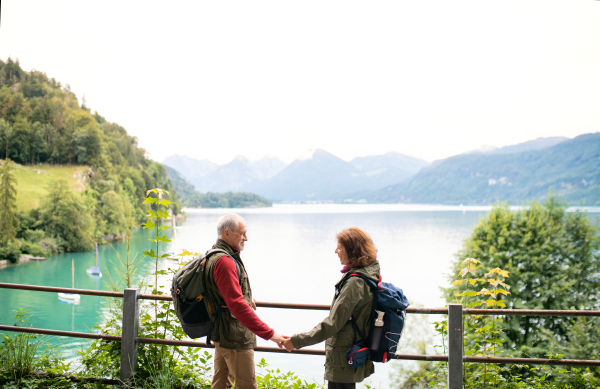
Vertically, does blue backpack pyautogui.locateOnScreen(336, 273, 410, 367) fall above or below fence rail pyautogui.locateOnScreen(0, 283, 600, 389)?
above

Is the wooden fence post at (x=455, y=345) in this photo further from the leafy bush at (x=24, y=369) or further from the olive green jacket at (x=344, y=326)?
the leafy bush at (x=24, y=369)

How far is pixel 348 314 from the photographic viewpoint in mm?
1946

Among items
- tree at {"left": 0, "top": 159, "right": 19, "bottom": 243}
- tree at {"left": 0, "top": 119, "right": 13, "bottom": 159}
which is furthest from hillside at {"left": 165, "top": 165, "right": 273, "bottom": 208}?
tree at {"left": 0, "top": 159, "right": 19, "bottom": 243}

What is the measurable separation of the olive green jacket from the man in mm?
271

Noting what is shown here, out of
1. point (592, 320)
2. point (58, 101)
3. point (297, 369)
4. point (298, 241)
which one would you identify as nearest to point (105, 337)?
point (592, 320)

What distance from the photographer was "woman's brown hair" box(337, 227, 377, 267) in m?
2.02

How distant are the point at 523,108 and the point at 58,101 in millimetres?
160992

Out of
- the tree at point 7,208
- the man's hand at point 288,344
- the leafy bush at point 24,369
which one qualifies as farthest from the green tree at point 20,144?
the man's hand at point 288,344

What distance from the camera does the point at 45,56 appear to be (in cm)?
11225

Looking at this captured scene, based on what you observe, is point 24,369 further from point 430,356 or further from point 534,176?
point 534,176

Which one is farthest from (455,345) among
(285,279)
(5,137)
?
(5,137)

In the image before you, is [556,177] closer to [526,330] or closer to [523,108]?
[523,108]

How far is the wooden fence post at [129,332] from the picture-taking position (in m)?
2.96

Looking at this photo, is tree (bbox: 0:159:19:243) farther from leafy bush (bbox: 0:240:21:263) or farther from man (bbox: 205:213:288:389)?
man (bbox: 205:213:288:389)
